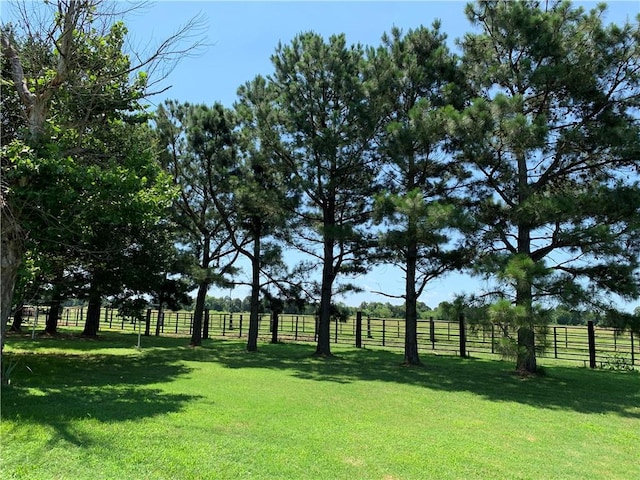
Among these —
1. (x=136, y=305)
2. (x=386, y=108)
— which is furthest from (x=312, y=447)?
(x=136, y=305)

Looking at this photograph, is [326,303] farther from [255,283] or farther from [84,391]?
[84,391]

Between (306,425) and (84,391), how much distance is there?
3.76 m

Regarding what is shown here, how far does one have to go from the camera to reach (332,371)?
11.0 metres

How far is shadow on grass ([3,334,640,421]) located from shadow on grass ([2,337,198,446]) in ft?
0.05

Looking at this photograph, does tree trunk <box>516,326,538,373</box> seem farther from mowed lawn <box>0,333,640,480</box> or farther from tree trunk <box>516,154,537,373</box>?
mowed lawn <box>0,333,640,480</box>

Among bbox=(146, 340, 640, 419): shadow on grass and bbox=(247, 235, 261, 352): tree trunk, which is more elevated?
bbox=(247, 235, 261, 352): tree trunk

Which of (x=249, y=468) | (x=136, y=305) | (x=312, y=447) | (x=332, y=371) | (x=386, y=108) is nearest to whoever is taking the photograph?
(x=249, y=468)

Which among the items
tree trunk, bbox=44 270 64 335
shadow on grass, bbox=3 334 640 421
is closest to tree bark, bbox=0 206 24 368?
shadow on grass, bbox=3 334 640 421

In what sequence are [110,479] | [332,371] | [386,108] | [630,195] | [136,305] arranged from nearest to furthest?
[110,479], [630,195], [332,371], [386,108], [136,305]

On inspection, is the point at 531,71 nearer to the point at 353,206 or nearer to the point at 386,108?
the point at 386,108

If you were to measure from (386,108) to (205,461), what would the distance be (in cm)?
1103

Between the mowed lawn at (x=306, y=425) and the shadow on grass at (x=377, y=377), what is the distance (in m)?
0.07

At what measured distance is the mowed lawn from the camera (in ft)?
13.1

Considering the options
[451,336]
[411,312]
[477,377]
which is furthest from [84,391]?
[451,336]
